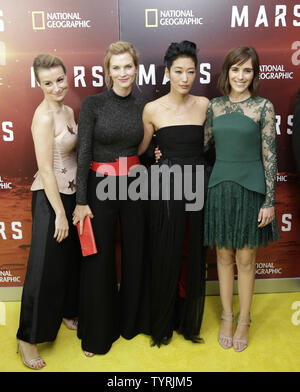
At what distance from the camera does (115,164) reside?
2.05 meters

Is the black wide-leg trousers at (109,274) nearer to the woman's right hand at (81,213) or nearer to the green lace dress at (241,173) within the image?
the woman's right hand at (81,213)

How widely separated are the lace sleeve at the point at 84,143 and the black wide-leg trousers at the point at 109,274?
0.08 meters

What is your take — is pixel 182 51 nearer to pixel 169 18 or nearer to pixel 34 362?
pixel 169 18

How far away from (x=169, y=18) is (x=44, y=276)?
174 cm

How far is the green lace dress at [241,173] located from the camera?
6.44 feet

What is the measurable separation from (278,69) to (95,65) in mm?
1209

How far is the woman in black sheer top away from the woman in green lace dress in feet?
1.41

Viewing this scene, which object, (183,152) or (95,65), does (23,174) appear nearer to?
(95,65)

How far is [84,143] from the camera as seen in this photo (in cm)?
195

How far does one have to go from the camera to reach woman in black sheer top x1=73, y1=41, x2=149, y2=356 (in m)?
1.97

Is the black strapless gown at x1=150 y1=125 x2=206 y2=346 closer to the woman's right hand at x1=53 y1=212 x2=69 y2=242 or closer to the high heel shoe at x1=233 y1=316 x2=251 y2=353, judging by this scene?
the high heel shoe at x1=233 y1=316 x2=251 y2=353

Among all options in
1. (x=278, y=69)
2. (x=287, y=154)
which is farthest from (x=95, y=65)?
(x=287, y=154)

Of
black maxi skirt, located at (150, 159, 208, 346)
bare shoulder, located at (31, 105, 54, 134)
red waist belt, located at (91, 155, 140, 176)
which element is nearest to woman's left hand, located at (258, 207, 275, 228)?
black maxi skirt, located at (150, 159, 208, 346)

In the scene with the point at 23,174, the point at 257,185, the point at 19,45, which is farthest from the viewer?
A: the point at 23,174
